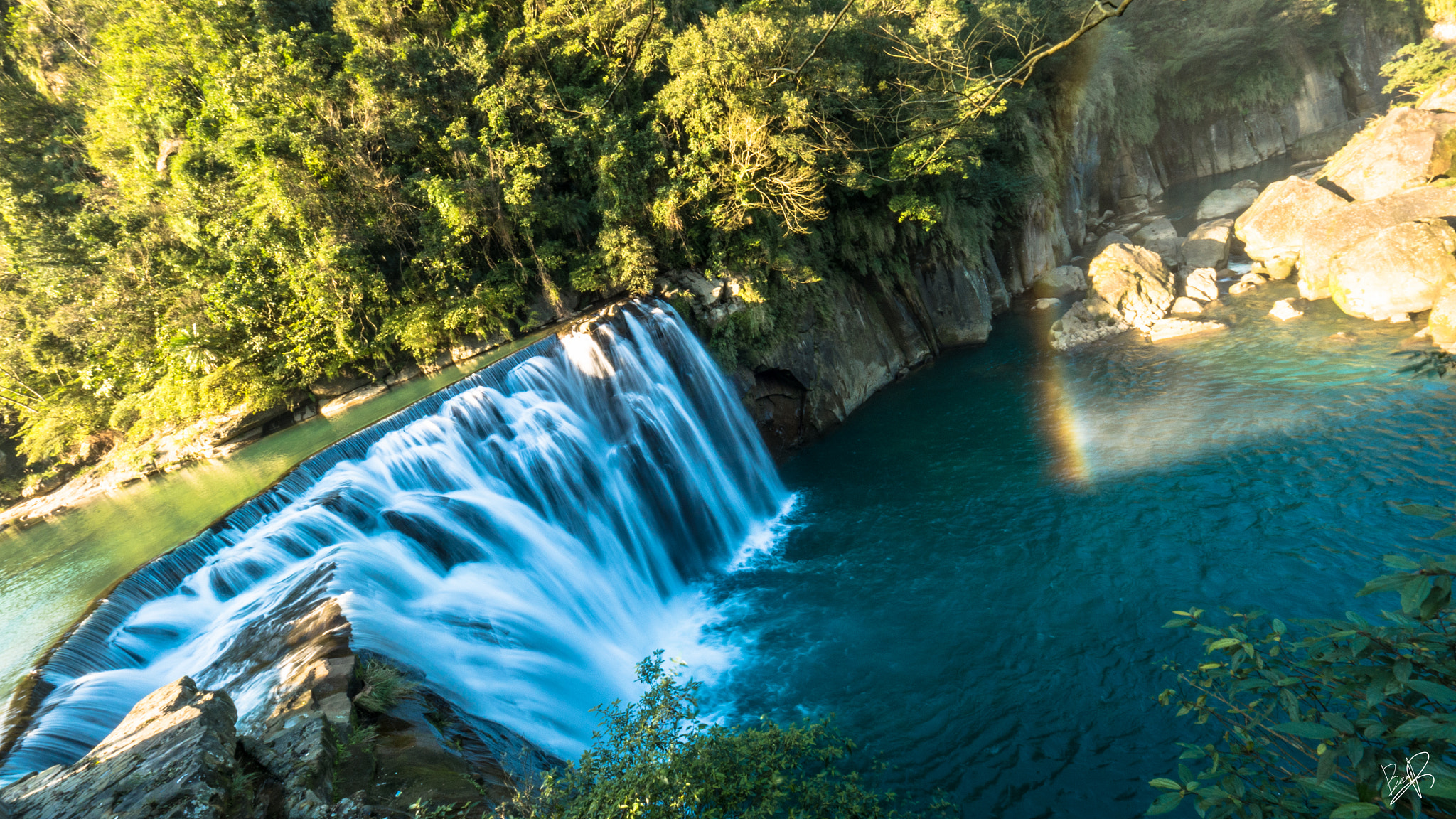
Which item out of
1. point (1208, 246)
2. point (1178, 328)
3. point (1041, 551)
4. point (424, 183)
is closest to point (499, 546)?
point (1041, 551)

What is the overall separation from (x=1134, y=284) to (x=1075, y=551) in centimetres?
1336

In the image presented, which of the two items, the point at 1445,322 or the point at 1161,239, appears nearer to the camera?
the point at 1445,322

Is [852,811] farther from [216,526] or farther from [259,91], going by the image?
[259,91]

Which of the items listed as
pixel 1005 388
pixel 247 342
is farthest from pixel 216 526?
pixel 1005 388

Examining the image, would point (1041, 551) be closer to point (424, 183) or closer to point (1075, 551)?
point (1075, 551)

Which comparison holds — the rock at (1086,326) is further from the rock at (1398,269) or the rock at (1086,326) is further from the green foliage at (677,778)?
the green foliage at (677,778)

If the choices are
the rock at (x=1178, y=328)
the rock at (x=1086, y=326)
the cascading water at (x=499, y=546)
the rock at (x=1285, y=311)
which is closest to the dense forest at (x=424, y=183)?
the cascading water at (x=499, y=546)

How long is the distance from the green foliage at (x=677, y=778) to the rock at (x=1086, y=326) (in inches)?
699

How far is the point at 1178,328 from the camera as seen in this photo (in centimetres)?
1791

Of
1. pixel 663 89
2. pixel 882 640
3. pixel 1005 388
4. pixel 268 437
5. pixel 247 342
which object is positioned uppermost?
pixel 663 89

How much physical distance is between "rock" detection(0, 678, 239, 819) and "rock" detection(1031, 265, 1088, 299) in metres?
26.1

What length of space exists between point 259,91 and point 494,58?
621cm

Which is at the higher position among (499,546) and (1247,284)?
A: (499,546)

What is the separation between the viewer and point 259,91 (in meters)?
15.9
